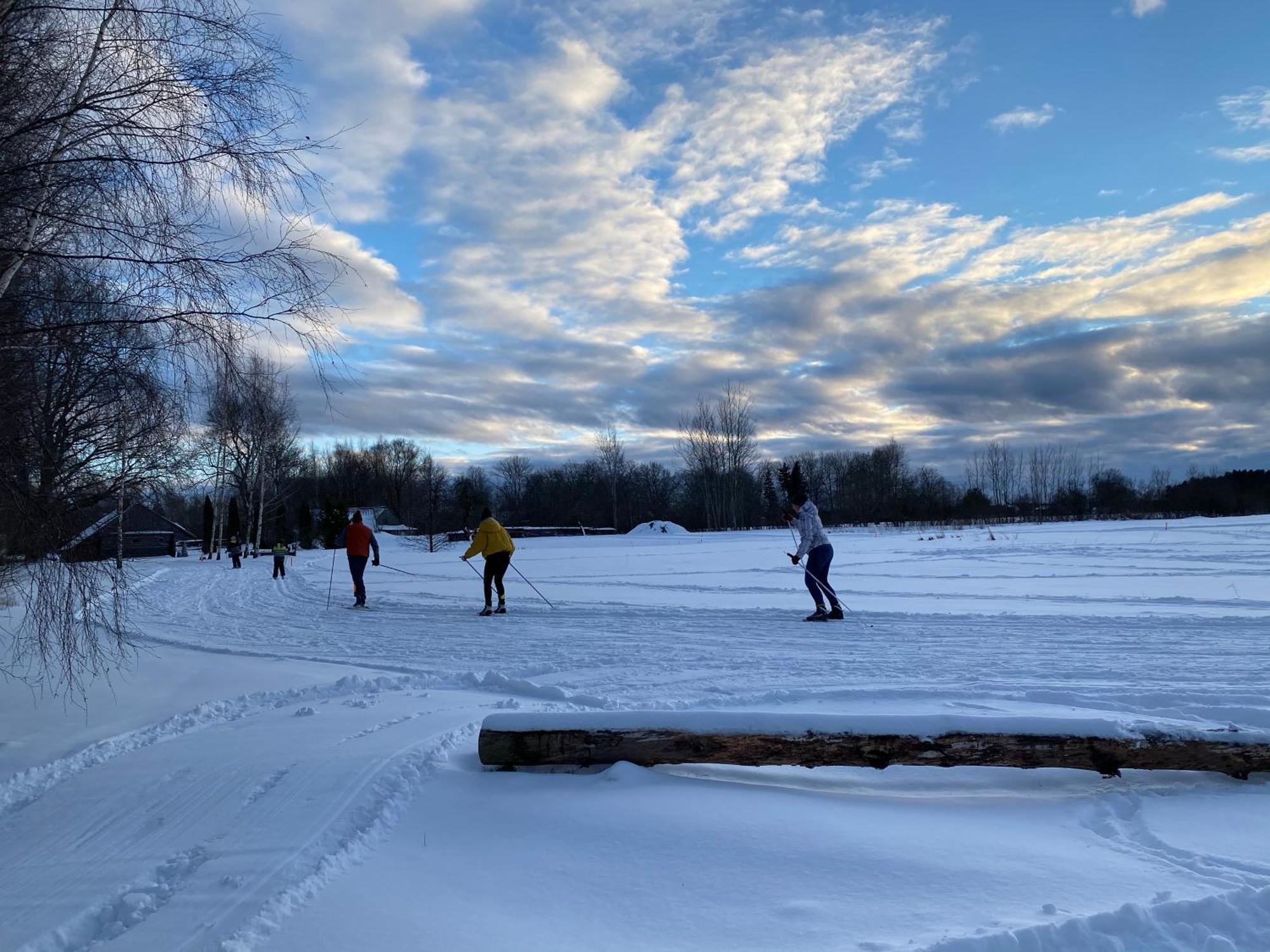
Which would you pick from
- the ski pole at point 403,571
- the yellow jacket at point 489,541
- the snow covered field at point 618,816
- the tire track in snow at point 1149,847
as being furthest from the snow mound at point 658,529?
the tire track in snow at point 1149,847

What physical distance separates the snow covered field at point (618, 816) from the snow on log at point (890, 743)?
0.15 m

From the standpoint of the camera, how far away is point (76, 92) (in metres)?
4.50

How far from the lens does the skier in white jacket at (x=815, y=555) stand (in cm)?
1238

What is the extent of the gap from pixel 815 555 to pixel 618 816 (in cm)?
877

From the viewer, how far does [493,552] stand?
1477 centimetres

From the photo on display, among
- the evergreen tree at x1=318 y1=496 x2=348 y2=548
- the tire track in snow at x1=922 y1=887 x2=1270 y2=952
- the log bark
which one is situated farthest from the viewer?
the evergreen tree at x1=318 y1=496 x2=348 y2=548

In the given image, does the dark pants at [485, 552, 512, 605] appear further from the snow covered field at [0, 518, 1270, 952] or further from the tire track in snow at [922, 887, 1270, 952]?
the tire track in snow at [922, 887, 1270, 952]

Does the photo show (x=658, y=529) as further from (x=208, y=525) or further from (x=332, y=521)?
(x=208, y=525)

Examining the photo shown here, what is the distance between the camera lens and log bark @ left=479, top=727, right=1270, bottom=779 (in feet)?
15.8

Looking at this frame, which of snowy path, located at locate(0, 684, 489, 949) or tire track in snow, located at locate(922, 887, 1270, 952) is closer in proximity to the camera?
tire track in snow, located at locate(922, 887, 1270, 952)

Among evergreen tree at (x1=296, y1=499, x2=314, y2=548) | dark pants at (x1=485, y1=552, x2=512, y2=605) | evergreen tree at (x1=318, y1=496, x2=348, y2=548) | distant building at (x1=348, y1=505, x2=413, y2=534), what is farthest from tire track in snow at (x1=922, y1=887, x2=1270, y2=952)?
evergreen tree at (x1=296, y1=499, x2=314, y2=548)

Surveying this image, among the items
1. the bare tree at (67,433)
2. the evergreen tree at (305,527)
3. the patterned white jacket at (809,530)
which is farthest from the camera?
the evergreen tree at (305,527)

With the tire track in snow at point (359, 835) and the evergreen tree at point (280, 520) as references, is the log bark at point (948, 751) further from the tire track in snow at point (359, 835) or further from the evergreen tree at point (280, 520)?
the evergreen tree at point (280, 520)

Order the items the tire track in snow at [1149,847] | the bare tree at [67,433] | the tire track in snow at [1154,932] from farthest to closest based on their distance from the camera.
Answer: the bare tree at [67,433], the tire track in snow at [1149,847], the tire track in snow at [1154,932]
